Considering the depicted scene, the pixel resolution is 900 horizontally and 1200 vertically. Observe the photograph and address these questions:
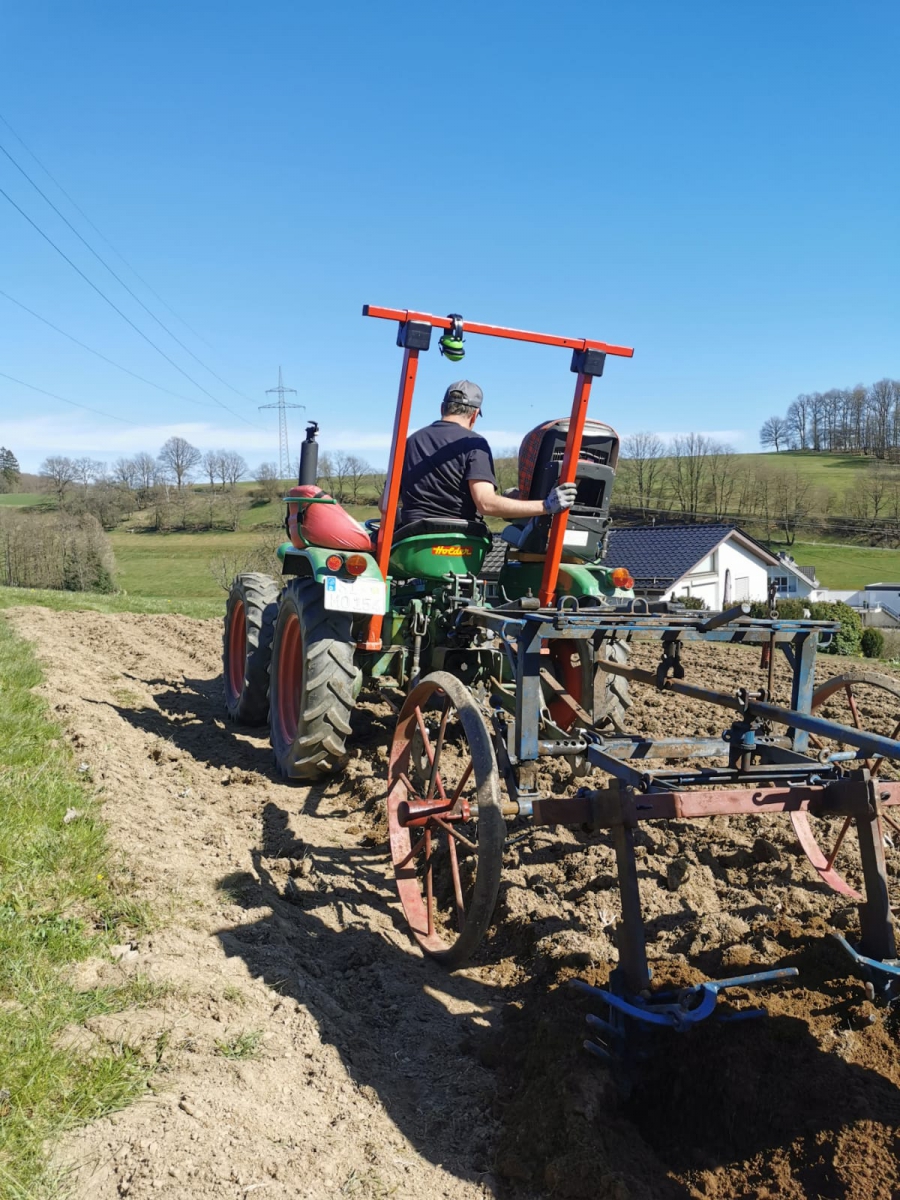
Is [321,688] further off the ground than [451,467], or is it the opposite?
[451,467]

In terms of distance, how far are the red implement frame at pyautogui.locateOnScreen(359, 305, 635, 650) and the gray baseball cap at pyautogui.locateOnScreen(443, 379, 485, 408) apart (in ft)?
1.39

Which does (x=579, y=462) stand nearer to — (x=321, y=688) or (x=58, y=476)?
(x=321, y=688)

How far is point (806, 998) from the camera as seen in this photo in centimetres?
274

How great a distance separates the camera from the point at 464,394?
4.71 metres

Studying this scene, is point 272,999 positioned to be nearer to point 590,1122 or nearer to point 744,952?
point 590,1122

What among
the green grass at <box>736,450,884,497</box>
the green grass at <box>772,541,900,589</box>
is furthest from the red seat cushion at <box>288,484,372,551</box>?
the green grass at <box>736,450,884,497</box>

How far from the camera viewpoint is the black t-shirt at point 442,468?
460 cm

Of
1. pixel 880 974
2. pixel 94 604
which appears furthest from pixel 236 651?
pixel 94 604

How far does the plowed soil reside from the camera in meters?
2.12

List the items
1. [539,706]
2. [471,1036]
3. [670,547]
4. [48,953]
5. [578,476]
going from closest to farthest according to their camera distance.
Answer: [48,953] < [471,1036] < [539,706] < [578,476] < [670,547]

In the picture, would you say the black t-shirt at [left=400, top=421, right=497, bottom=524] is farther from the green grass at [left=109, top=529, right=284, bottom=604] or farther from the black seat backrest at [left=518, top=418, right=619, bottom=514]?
the green grass at [left=109, top=529, right=284, bottom=604]

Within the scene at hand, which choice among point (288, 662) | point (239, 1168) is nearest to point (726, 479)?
point (288, 662)

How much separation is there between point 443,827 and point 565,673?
1.73 meters

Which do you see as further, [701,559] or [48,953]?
[701,559]
